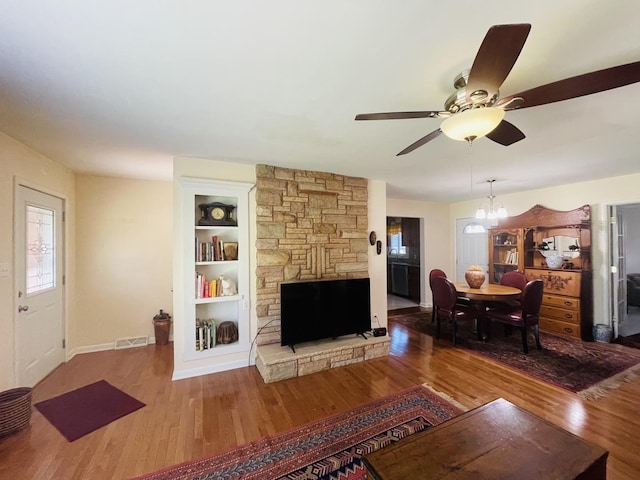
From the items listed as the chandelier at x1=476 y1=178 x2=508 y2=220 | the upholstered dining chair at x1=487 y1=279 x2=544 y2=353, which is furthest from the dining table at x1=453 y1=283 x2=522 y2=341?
the chandelier at x1=476 y1=178 x2=508 y2=220

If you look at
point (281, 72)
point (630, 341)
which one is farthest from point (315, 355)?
point (630, 341)

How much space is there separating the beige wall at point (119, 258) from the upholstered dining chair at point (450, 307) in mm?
4113

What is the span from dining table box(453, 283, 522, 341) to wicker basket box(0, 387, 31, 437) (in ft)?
15.4

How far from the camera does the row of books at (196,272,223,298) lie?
3.04 meters

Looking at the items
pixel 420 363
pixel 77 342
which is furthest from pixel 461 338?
pixel 77 342

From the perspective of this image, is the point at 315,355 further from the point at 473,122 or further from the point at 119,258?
the point at 119,258

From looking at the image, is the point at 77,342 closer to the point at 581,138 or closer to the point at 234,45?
the point at 234,45

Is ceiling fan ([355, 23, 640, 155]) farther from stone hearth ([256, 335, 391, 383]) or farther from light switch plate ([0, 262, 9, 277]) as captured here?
light switch plate ([0, 262, 9, 277])

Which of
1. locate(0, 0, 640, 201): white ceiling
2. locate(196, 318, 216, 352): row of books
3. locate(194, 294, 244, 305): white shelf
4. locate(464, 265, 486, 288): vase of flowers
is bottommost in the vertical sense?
locate(196, 318, 216, 352): row of books

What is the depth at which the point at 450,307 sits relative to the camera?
12.4ft

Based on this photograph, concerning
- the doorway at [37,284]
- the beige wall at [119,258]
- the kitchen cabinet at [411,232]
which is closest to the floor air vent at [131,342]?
the beige wall at [119,258]

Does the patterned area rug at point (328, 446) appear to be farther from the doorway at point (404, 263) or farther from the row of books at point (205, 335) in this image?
the doorway at point (404, 263)

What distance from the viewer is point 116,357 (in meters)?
3.42

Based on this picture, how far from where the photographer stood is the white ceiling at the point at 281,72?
3.58 ft
